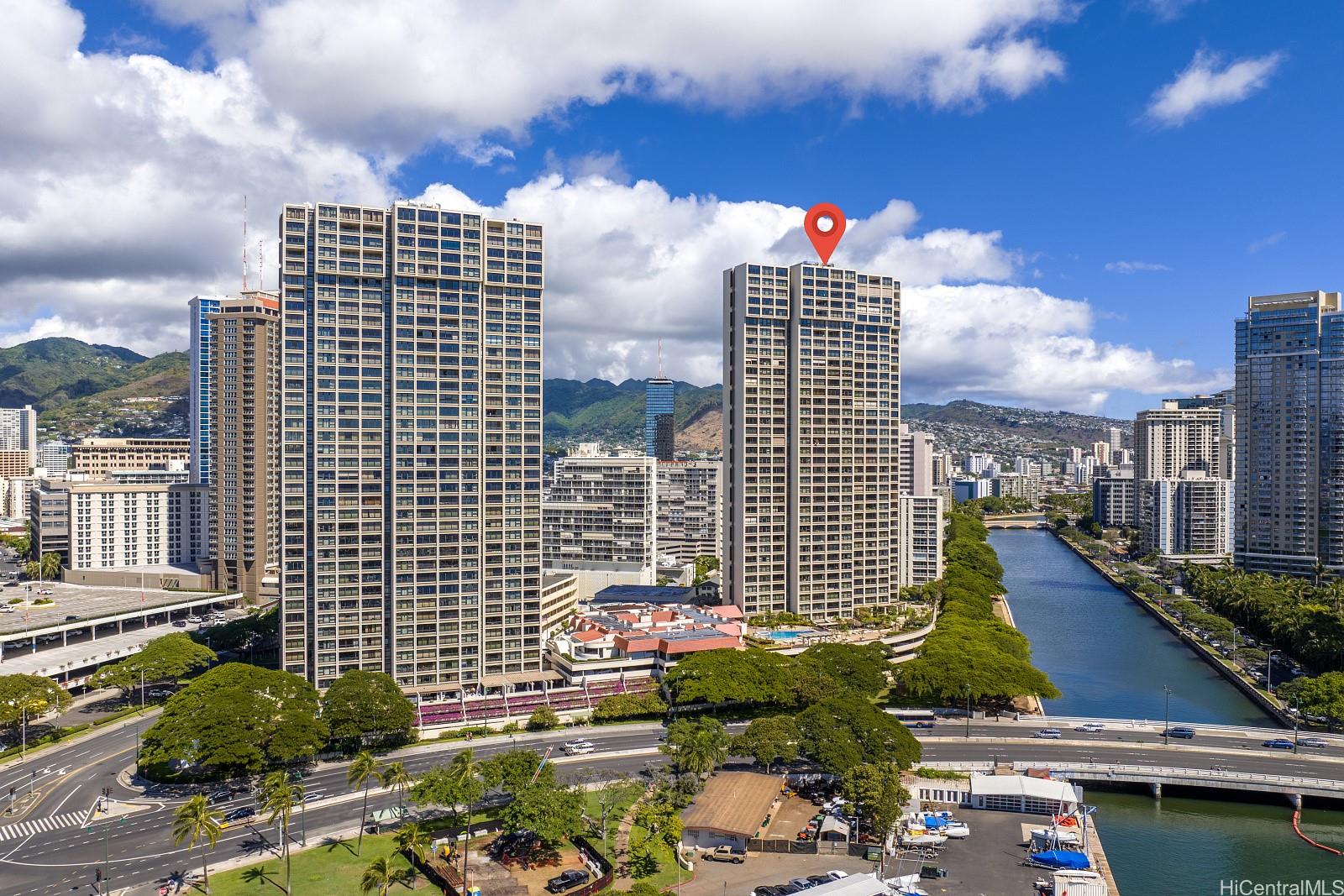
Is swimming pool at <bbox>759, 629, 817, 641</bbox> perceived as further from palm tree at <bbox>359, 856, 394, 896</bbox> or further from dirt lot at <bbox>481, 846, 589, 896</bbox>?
palm tree at <bbox>359, 856, 394, 896</bbox>

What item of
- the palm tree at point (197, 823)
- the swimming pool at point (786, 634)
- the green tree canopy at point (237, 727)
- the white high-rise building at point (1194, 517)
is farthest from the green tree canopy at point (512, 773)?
the white high-rise building at point (1194, 517)

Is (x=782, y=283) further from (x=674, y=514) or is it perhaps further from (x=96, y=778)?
(x=96, y=778)

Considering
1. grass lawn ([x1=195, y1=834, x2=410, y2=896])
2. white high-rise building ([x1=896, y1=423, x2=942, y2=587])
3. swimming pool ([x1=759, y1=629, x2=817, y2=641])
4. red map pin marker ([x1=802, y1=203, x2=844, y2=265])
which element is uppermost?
red map pin marker ([x1=802, y1=203, x2=844, y2=265])

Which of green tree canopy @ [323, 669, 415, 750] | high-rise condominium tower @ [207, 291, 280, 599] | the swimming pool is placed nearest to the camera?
green tree canopy @ [323, 669, 415, 750]

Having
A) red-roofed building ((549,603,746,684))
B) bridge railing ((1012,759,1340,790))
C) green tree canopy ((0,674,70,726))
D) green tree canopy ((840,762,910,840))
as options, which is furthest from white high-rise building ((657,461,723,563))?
green tree canopy ((840,762,910,840))

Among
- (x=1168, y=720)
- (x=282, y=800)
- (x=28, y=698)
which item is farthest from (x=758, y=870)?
(x=28, y=698)

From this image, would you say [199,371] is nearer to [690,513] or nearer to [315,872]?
[690,513]

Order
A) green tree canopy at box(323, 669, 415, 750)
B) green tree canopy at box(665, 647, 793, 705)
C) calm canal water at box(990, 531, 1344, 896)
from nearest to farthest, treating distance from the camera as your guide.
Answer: calm canal water at box(990, 531, 1344, 896)
green tree canopy at box(323, 669, 415, 750)
green tree canopy at box(665, 647, 793, 705)
